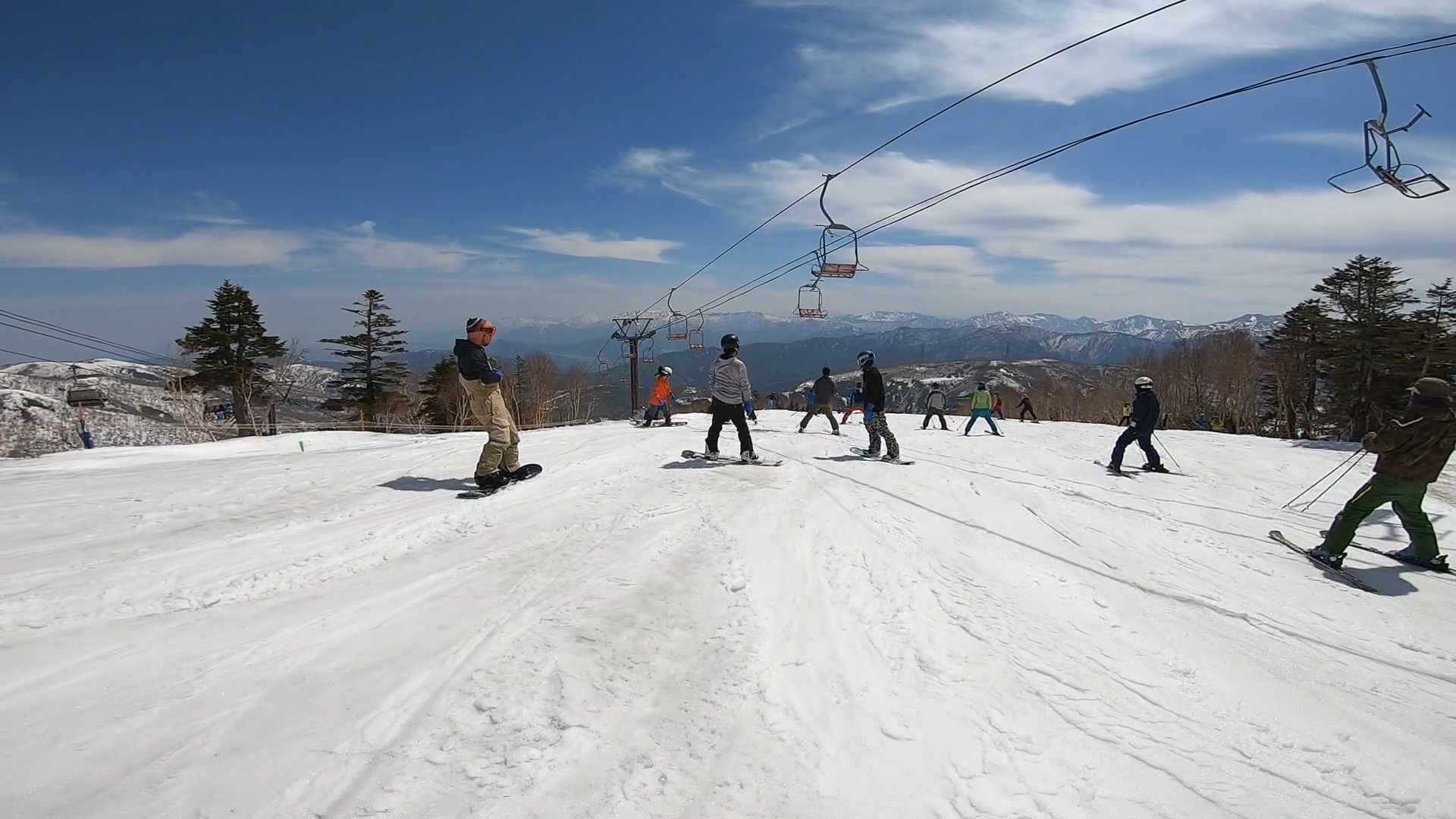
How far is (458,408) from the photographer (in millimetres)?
50281

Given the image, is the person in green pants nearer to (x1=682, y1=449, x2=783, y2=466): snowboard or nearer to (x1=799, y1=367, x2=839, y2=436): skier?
(x1=682, y1=449, x2=783, y2=466): snowboard

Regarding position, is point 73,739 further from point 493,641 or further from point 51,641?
point 493,641

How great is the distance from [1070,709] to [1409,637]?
3586mm

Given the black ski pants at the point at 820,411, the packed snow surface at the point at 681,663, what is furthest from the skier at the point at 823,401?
the packed snow surface at the point at 681,663

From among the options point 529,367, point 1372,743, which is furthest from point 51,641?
point 529,367

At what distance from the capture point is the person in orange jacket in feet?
54.5

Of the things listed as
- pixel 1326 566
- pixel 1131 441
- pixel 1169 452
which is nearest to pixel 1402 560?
pixel 1326 566

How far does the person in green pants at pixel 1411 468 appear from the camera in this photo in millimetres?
5734

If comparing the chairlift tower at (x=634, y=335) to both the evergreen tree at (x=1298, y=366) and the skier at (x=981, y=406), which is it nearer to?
the skier at (x=981, y=406)

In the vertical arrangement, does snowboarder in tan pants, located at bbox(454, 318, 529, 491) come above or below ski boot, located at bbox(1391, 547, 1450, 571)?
above

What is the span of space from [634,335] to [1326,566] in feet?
108

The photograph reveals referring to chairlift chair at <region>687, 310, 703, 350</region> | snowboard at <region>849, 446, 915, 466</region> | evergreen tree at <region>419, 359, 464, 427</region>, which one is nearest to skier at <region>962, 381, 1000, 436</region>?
snowboard at <region>849, 446, 915, 466</region>

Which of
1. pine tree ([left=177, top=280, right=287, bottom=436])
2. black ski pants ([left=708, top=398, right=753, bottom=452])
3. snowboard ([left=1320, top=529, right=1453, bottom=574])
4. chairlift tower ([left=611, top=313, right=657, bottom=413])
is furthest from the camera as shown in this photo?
pine tree ([left=177, top=280, right=287, bottom=436])

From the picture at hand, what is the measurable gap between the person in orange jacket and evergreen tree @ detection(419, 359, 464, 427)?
1481 inches
